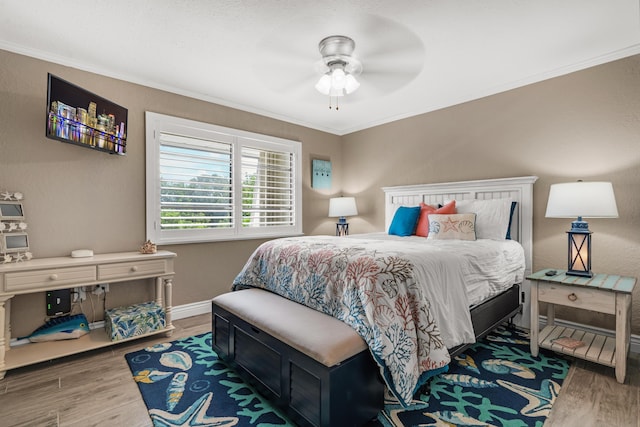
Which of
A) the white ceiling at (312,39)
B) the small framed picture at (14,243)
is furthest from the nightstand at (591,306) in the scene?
the small framed picture at (14,243)

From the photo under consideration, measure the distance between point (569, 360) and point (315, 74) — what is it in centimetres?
318

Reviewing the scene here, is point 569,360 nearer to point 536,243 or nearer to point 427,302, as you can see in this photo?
point 536,243

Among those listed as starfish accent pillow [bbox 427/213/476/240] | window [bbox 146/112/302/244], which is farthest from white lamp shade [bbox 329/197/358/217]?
starfish accent pillow [bbox 427/213/476/240]

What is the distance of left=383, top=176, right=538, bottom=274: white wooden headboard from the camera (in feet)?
9.79

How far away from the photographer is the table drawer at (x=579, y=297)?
6.77 feet

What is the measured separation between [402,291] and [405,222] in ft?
6.10

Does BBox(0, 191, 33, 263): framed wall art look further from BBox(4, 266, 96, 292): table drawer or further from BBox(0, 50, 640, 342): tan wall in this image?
BBox(4, 266, 96, 292): table drawer

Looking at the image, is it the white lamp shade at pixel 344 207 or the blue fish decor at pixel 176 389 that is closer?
the blue fish decor at pixel 176 389

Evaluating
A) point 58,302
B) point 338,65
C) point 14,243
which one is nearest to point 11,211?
point 14,243

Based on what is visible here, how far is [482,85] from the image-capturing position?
3.23 m

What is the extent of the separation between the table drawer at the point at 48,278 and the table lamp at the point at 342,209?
9.68 feet

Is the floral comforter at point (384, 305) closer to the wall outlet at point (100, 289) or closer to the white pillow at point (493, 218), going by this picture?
the white pillow at point (493, 218)

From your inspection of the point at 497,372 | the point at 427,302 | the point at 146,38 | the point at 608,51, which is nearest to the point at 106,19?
the point at 146,38

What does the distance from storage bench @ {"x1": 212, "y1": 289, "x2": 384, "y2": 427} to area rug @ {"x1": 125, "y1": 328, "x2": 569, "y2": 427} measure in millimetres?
156
